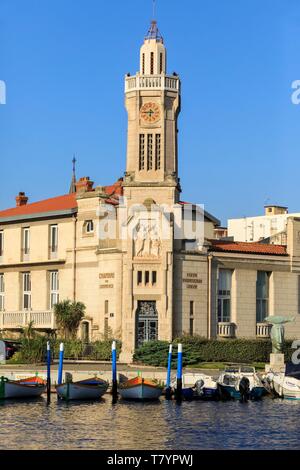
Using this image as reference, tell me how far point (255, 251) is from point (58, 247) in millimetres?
14395

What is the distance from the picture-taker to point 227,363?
76.4 m

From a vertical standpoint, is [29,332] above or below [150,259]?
below

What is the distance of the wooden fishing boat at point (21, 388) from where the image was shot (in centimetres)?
6344

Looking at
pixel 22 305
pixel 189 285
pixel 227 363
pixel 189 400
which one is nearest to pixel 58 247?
pixel 22 305

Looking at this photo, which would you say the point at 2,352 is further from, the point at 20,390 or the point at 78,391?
the point at 78,391

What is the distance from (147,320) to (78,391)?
1579 cm

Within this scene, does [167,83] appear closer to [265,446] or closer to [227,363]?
[227,363]

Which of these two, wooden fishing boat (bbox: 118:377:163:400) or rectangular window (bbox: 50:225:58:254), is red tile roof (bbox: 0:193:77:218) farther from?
wooden fishing boat (bbox: 118:377:163:400)

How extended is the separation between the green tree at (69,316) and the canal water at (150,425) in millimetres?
17869

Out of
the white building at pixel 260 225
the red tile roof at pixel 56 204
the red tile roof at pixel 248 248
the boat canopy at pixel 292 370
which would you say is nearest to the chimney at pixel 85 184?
the red tile roof at pixel 56 204

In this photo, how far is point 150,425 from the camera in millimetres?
52844

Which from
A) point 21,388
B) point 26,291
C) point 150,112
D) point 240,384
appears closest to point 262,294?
point 150,112

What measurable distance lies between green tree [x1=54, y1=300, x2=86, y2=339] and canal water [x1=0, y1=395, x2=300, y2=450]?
1787 cm

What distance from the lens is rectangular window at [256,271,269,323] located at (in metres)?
84.6
